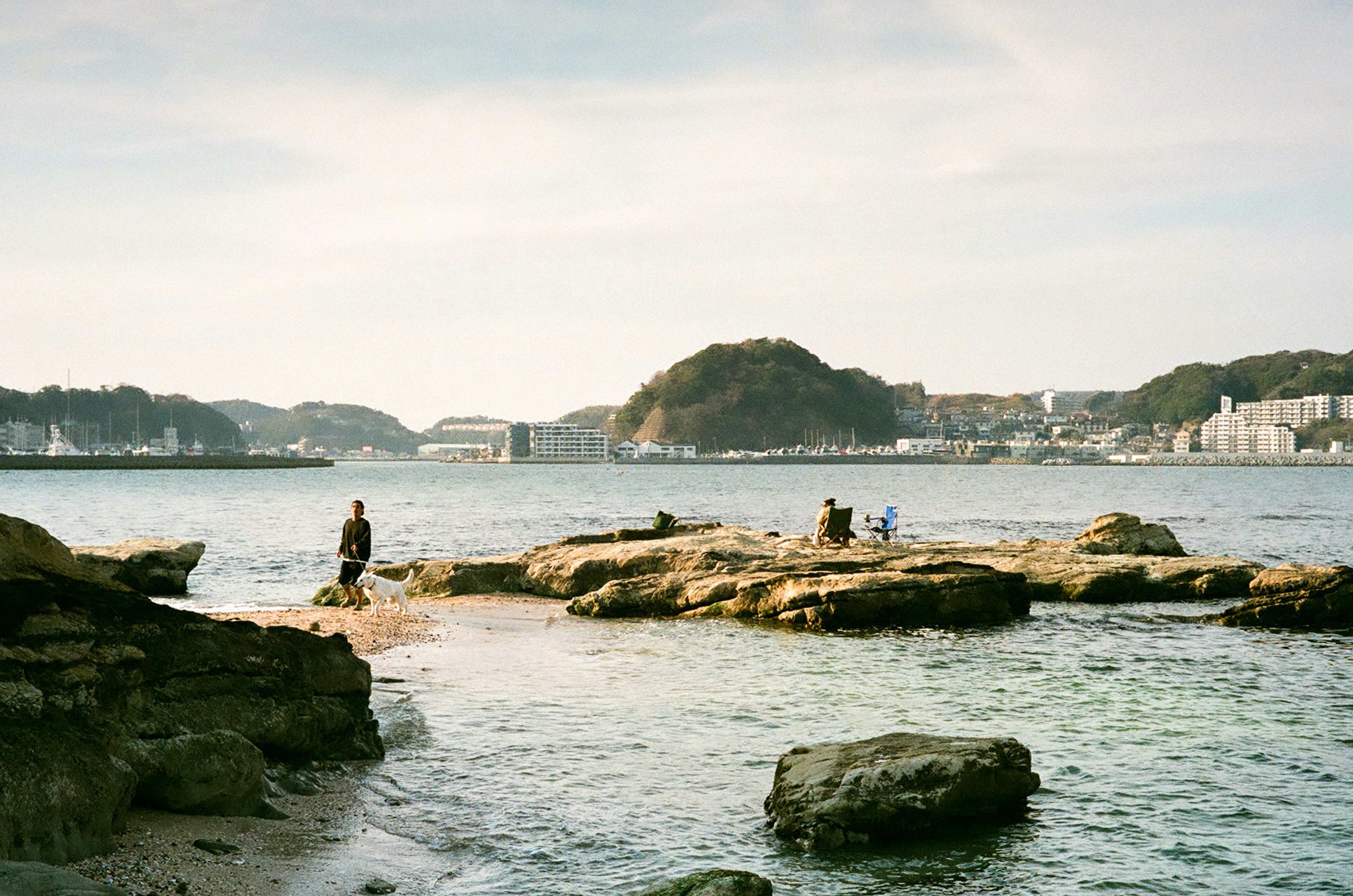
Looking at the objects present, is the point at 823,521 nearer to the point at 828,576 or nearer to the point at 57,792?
the point at 828,576

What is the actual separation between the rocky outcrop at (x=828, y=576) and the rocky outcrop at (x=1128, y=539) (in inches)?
1.9

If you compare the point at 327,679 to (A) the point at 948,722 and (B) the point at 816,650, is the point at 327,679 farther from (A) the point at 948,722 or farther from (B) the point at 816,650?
(B) the point at 816,650

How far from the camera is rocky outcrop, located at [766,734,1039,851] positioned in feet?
30.5

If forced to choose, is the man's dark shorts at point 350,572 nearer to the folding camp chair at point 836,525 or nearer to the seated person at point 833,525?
the seated person at point 833,525

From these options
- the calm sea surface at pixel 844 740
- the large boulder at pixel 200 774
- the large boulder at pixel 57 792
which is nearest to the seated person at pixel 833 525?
the calm sea surface at pixel 844 740

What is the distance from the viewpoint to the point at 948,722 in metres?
13.3

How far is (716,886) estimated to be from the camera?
7.25 m

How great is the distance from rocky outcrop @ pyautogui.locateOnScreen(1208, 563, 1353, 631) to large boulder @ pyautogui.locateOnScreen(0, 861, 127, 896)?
849 inches

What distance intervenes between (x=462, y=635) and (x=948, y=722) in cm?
980

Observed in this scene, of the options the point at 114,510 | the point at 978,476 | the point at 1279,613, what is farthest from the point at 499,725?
the point at 978,476

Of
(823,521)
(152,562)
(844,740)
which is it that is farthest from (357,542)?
(823,521)

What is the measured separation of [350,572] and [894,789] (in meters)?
15.7

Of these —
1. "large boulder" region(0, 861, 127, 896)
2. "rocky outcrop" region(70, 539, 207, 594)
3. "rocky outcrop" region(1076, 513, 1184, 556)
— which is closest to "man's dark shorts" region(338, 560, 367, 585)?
"rocky outcrop" region(70, 539, 207, 594)

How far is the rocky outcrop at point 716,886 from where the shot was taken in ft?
23.6
